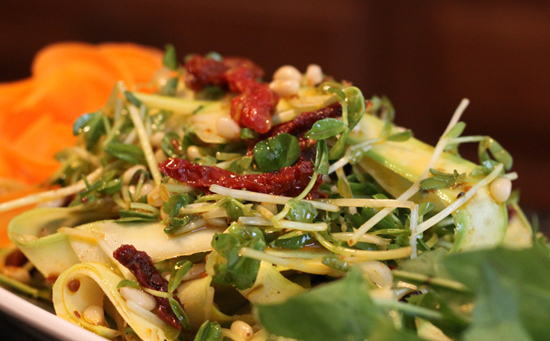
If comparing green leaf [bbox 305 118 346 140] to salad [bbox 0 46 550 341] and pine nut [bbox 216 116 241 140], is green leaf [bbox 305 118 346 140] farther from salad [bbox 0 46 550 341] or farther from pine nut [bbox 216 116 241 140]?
pine nut [bbox 216 116 241 140]

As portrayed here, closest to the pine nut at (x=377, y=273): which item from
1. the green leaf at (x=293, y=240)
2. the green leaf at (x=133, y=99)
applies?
the green leaf at (x=293, y=240)

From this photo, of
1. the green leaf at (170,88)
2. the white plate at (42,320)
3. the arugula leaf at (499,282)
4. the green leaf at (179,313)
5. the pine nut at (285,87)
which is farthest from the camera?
the green leaf at (170,88)

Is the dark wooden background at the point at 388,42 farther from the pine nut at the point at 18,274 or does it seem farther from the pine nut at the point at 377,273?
the pine nut at the point at 18,274

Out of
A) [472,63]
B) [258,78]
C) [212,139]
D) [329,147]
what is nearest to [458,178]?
[329,147]

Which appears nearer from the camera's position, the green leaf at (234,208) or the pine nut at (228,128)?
the green leaf at (234,208)

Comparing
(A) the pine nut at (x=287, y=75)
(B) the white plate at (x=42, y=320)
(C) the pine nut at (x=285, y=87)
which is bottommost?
(B) the white plate at (x=42, y=320)

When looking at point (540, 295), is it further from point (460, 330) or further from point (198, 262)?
point (198, 262)

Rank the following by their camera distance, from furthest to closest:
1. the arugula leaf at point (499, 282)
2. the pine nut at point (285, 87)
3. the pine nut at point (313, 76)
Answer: the pine nut at point (313, 76)
the pine nut at point (285, 87)
the arugula leaf at point (499, 282)

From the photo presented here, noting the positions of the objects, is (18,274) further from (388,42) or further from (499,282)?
(388,42)
